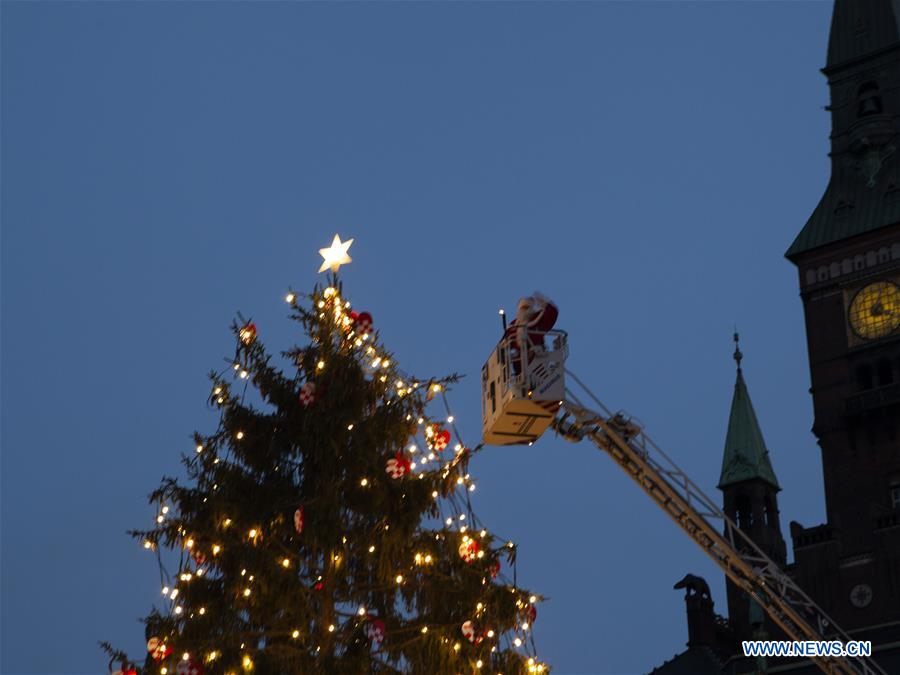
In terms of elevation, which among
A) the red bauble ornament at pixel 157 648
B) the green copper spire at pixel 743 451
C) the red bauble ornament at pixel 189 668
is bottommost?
the red bauble ornament at pixel 189 668

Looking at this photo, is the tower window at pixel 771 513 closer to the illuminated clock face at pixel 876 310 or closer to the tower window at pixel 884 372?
the tower window at pixel 884 372

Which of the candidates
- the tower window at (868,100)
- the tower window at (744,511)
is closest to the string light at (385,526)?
the tower window at (744,511)

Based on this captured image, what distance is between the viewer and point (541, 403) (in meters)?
23.0

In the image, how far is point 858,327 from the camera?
251 ft

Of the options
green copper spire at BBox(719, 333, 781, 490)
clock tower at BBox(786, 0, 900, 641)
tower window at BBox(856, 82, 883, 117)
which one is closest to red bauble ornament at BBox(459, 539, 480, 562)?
clock tower at BBox(786, 0, 900, 641)

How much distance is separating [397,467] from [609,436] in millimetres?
6447

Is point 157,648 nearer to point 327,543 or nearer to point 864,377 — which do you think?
point 327,543

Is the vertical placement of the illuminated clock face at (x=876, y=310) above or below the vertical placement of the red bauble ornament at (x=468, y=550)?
above

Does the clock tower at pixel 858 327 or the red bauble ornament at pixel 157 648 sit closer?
the red bauble ornament at pixel 157 648

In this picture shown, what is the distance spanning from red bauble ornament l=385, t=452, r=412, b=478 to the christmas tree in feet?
0.15

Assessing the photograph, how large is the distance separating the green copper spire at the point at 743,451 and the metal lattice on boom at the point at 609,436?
164 feet

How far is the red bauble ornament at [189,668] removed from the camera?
1945 cm

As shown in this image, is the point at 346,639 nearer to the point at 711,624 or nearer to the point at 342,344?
the point at 342,344

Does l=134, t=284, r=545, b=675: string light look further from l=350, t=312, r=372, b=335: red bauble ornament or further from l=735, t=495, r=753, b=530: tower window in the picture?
l=735, t=495, r=753, b=530: tower window
